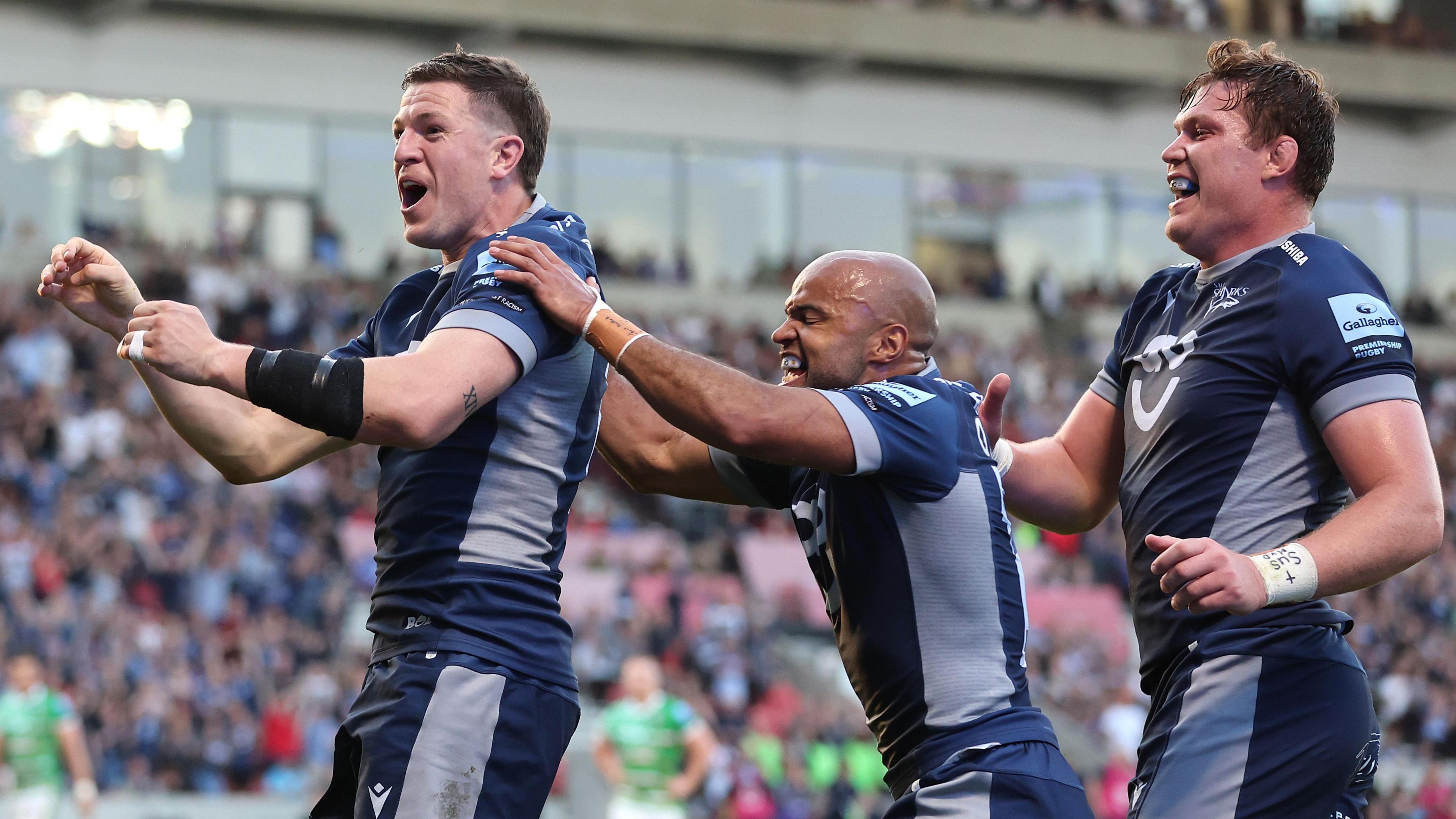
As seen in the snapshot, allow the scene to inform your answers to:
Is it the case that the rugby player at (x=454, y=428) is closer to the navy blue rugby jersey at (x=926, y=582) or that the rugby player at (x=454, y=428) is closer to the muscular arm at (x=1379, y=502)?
the navy blue rugby jersey at (x=926, y=582)

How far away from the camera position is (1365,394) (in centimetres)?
357

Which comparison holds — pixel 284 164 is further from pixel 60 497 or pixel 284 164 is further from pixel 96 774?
pixel 96 774

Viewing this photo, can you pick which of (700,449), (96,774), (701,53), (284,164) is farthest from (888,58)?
(700,449)

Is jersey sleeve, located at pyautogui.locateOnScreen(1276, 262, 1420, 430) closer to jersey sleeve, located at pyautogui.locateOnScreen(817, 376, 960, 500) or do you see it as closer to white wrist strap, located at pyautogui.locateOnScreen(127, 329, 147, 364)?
jersey sleeve, located at pyautogui.locateOnScreen(817, 376, 960, 500)

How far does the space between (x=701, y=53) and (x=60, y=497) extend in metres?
15.4

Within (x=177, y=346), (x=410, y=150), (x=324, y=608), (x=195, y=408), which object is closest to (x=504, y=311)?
(x=410, y=150)

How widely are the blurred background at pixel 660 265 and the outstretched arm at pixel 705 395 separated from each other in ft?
34.9

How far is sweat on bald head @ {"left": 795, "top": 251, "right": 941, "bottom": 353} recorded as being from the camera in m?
3.99

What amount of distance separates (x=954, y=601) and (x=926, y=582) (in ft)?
0.26

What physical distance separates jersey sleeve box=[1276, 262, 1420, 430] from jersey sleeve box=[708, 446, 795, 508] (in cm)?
131

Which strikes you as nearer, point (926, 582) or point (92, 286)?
point (926, 582)

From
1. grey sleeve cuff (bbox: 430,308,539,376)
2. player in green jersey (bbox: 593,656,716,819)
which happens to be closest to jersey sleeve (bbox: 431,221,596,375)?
grey sleeve cuff (bbox: 430,308,539,376)

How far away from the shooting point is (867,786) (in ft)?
51.6

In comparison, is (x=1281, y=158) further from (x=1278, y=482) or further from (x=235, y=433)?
(x=235, y=433)
